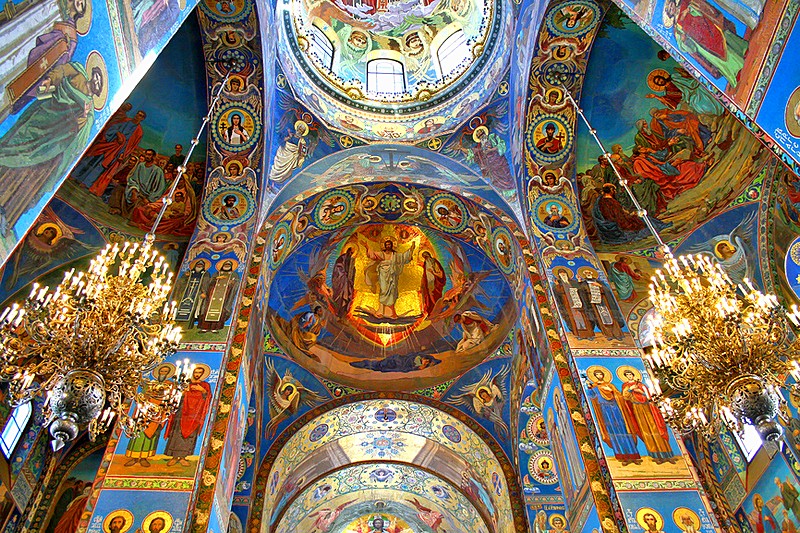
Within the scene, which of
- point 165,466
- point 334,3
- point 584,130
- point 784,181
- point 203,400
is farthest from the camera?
point 334,3

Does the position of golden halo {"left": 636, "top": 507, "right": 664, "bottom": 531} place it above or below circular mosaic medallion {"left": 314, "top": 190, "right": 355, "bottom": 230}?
below

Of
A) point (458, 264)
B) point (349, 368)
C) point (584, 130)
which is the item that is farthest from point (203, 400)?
point (584, 130)

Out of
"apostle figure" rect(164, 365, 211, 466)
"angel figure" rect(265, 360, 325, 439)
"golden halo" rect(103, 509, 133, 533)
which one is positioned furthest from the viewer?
"angel figure" rect(265, 360, 325, 439)

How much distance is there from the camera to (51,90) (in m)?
4.41

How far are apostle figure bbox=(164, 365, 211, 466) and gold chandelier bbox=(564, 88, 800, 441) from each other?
17.6ft

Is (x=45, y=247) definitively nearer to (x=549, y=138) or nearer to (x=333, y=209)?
(x=333, y=209)

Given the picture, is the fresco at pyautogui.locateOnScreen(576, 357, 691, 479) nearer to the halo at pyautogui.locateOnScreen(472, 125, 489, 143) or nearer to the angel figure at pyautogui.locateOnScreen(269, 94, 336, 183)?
the halo at pyautogui.locateOnScreen(472, 125, 489, 143)

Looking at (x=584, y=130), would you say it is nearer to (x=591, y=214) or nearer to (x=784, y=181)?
(x=591, y=214)

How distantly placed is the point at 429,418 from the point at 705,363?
799 cm

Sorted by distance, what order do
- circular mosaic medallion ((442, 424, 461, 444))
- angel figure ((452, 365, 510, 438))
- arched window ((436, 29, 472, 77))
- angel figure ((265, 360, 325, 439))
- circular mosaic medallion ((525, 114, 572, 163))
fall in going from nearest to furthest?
circular mosaic medallion ((525, 114, 572, 163)), arched window ((436, 29, 472, 77)), angel figure ((265, 360, 325, 439)), angel figure ((452, 365, 510, 438)), circular mosaic medallion ((442, 424, 461, 444))

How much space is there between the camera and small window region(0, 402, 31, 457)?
9.24 metres

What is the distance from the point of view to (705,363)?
5.73m

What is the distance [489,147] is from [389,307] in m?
4.27

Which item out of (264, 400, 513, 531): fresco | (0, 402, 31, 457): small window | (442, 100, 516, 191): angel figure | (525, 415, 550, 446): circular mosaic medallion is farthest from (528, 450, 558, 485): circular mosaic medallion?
(0, 402, 31, 457): small window
